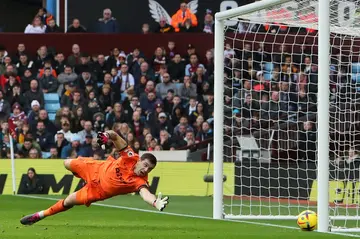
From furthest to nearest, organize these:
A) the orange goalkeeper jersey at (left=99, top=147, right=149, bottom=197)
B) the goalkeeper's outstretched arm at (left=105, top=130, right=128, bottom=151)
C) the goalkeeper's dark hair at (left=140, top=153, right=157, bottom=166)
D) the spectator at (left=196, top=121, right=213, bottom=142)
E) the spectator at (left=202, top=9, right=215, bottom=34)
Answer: the spectator at (left=202, top=9, right=215, bottom=34) < the spectator at (left=196, top=121, right=213, bottom=142) < the orange goalkeeper jersey at (left=99, top=147, right=149, bottom=197) < the goalkeeper's outstretched arm at (left=105, top=130, right=128, bottom=151) < the goalkeeper's dark hair at (left=140, top=153, right=157, bottom=166)

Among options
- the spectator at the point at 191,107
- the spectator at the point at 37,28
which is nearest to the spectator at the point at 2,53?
the spectator at the point at 37,28

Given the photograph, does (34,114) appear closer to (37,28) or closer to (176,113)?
(176,113)

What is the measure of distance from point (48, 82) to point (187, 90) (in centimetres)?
387

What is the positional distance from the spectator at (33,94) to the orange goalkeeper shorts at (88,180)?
14.2 metres

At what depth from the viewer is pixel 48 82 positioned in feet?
98.0

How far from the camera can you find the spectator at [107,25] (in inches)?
1267

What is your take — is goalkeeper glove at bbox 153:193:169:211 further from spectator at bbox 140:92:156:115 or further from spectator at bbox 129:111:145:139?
spectator at bbox 140:92:156:115

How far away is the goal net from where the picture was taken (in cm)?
1778

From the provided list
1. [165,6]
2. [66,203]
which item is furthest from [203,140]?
[66,203]

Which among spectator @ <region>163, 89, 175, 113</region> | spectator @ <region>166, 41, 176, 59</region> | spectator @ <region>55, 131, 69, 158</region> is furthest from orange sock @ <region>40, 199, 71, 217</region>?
spectator @ <region>166, 41, 176, 59</region>

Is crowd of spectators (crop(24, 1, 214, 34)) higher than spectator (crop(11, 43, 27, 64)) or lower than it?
higher

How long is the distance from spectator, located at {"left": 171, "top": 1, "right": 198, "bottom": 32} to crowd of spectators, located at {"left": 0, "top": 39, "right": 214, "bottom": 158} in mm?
1141

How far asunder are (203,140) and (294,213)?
8.02 m

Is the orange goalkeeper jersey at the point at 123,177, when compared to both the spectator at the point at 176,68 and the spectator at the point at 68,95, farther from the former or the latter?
the spectator at the point at 176,68
